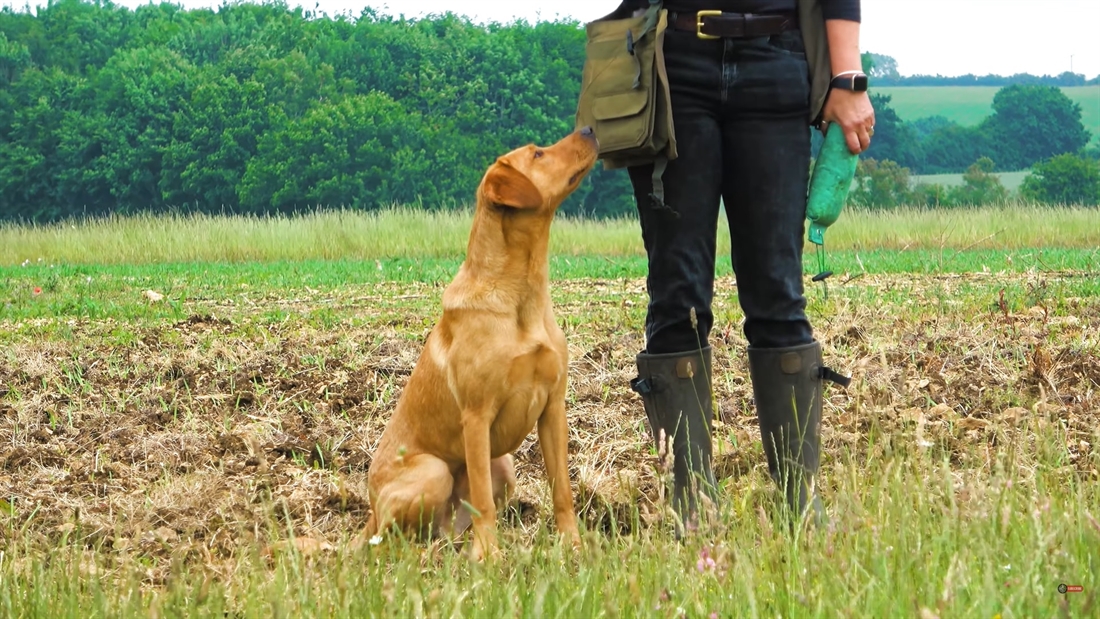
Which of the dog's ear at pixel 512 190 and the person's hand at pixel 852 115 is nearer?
the person's hand at pixel 852 115

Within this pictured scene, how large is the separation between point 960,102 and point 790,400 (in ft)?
314

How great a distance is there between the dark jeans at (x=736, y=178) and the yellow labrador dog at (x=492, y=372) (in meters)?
0.34

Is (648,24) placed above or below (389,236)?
above

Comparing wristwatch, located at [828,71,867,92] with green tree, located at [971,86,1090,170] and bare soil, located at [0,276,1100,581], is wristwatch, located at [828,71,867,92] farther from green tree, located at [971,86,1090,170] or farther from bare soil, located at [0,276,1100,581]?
green tree, located at [971,86,1090,170]

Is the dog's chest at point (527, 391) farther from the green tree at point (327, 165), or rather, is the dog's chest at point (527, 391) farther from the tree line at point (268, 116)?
the green tree at point (327, 165)

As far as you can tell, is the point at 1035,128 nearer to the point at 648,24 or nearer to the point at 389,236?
the point at 389,236

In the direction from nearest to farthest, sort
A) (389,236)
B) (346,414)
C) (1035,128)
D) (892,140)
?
1. (346,414)
2. (389,236)
3. (892,140)
4. (1035,128)

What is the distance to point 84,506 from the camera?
14.6ft

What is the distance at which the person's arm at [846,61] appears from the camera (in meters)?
3.69

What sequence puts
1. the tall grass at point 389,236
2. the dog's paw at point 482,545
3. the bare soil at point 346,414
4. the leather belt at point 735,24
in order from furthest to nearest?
the tall grass at point 389,236
the bare soil at point 346,414
the leather belt at point 735,24
the dog's paw at point 482,545

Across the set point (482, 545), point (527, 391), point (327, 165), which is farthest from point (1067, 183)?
point (482, 545)

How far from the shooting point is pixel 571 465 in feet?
15.4

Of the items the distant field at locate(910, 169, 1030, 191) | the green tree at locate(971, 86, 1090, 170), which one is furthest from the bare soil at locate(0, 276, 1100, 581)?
the green tree at locate(971, 86, 1090, 170)

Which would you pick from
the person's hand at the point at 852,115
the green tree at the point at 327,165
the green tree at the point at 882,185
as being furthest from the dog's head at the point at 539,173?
the green tree at the point at 882,185
